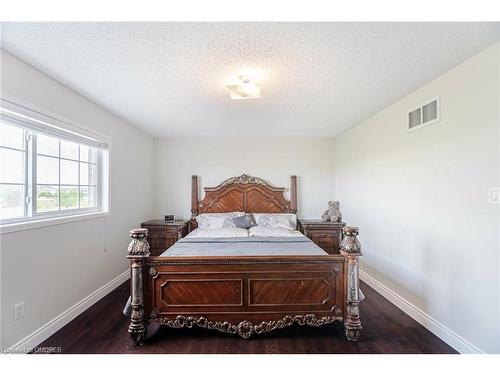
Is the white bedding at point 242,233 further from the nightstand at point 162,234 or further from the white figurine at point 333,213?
the white figurine at point 333,213

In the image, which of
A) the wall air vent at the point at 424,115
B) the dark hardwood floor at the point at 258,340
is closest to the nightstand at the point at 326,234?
the dark hardwood floor at the point at 258,340

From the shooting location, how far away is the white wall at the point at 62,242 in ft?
5.85

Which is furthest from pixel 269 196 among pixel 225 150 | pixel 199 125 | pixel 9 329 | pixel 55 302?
pixel 9 329

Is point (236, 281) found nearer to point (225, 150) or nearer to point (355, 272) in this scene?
point (355, 272)

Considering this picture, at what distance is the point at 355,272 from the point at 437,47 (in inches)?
71.9

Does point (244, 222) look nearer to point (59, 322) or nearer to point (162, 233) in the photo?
point (162, 233)

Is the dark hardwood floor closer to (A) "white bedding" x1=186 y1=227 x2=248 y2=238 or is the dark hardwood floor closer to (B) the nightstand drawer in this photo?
(A) "white bedding" x1=186 y1=227 x2=248 y2=238

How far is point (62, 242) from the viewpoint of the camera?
2260 millimetres

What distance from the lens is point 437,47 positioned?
1.65 meters

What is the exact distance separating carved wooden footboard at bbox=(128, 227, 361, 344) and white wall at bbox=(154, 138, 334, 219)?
2.35 meters

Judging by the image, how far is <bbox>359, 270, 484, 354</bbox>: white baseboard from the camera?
1.81 metres

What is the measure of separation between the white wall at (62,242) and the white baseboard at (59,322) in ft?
0.13

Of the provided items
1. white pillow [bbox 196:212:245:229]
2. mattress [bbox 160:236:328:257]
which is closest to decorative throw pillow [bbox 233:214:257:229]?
white pillow [bbox 196:212:245:229]

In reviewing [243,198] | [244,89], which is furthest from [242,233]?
[244,89]
